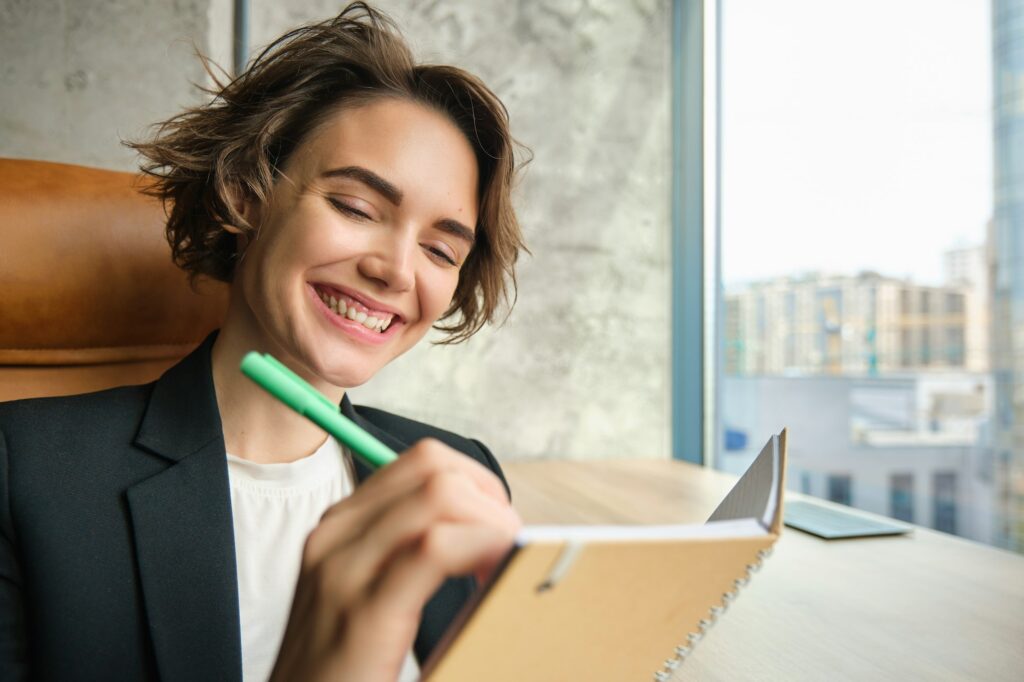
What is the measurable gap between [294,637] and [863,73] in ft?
5.83

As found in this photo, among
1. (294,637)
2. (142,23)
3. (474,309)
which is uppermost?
(142,23)

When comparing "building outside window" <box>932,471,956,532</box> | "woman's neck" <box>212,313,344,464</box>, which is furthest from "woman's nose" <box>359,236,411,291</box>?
"building outside window" <box>932,471,956,532</box>

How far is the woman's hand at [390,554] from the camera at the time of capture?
369mm

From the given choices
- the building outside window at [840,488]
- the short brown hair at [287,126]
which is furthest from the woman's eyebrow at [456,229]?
the building outside window at [840,488]

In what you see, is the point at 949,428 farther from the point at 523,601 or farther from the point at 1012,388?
the point at 523,601

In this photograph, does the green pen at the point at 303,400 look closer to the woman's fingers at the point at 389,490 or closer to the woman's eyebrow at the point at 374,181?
the woman's fingers at the point at 389,490

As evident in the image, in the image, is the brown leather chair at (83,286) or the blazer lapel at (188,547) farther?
the brown leather chair at (83,286)

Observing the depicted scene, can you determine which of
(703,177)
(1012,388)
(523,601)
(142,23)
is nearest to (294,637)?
(523,601)

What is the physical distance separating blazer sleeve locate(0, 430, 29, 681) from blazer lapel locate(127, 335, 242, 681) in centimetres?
12

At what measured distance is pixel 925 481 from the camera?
60.5 inches

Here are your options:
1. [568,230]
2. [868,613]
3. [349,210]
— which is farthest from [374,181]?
[568,230]

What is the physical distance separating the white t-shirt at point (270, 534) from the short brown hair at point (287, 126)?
1.06 feet

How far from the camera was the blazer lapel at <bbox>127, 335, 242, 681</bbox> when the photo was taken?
2.28 ft

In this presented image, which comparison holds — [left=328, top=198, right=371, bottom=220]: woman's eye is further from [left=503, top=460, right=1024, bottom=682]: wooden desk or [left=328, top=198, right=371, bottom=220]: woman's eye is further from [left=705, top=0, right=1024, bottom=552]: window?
[left=705, top=0, right=1024, bottom=552]: window
